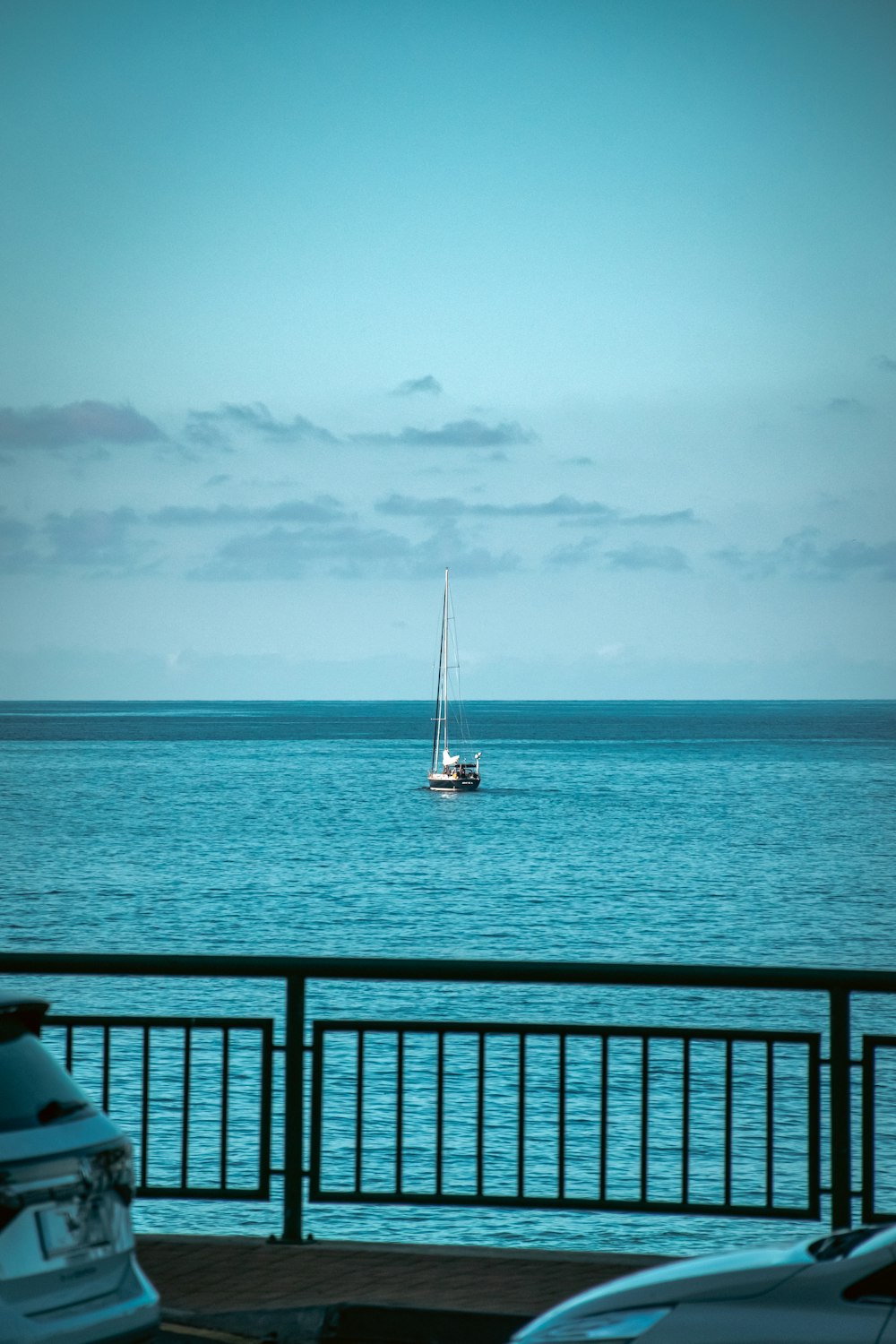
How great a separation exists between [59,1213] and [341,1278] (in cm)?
271

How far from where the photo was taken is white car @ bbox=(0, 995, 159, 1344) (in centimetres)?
368

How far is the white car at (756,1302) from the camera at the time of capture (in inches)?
132

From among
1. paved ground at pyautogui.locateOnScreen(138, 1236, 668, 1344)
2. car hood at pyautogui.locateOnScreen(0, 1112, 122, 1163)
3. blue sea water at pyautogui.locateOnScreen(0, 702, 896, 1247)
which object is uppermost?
car hood at pyautogui.locateOnScreen(0, 1112, 122, 1163)

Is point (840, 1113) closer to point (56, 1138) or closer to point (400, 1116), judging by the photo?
point (400, 1116)

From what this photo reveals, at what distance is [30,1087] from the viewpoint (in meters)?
4.02

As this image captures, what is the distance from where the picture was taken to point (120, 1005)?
35.8 m

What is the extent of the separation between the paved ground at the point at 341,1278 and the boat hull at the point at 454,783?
11524 centimetres

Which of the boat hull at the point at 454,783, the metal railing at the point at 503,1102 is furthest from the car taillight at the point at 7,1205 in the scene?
the boat hull at the point at 454,783

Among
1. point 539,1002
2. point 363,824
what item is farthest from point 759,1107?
point 363,824

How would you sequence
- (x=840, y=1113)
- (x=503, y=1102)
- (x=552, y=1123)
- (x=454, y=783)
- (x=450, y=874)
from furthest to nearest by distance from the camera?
1. (x=454, y=783)
2. (x=450, y=874)
3. (x=503, y=1102)
4. (x=552, y=1123)
5. (x=840, y=1113)

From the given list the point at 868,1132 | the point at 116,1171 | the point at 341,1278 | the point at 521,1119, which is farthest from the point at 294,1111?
the point at 116,1171

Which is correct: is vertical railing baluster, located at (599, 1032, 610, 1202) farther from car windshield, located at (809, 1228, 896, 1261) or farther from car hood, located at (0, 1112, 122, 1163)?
car hood, located at (0, 1112, 122, 1163)

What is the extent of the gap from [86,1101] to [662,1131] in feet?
75.4

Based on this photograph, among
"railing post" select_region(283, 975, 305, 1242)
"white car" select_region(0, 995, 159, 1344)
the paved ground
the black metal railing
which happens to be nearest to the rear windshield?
"white car" select_region(0, 995, 159, 1344)
